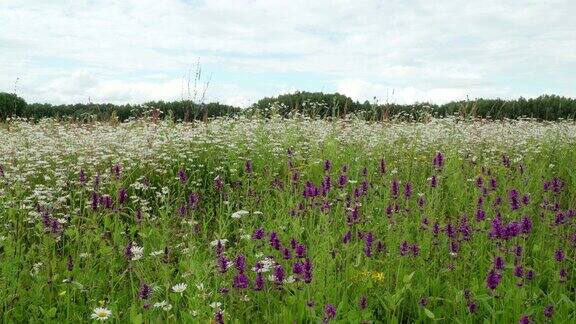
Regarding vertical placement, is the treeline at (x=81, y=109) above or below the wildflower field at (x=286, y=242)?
above

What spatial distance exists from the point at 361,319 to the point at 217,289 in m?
0.94

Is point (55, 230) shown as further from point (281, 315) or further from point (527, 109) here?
point (527, 109)

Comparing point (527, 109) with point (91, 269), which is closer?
point (91, 269)

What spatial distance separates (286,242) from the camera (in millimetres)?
4621

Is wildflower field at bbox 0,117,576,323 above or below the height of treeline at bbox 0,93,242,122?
below

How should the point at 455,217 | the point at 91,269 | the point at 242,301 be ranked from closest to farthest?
the point at 242,301, the point at 91,269, the point at 455,217

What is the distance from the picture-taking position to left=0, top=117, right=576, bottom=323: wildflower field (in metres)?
3.41

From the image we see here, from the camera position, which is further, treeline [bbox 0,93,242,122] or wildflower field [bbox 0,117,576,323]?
treeline [bbox 0,93,242,122]

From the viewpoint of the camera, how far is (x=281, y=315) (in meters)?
3.20

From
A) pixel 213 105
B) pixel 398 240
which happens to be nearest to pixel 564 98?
pixel 213 105

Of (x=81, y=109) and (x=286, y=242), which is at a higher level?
(x=81, y=109)

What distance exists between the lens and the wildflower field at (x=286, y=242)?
3.41 metres

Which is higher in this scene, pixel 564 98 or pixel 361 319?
pixel 564 98

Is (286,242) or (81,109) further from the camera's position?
(81,109)
